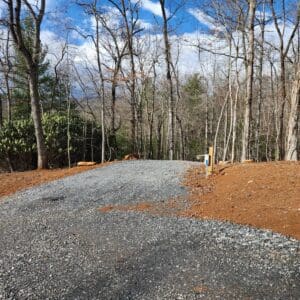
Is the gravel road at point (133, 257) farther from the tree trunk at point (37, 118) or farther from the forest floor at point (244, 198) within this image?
the tree trunk at point (37, 118)

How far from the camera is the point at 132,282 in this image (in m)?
3.81

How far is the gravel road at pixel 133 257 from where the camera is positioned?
3.67m

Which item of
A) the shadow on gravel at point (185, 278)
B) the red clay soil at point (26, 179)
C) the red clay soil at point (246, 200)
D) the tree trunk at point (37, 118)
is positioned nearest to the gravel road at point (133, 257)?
the shadow on gravel at point (185, 278)

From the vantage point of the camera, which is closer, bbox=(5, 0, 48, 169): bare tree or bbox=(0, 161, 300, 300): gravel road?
bbox=(0, 161, 300, 300): gravel road

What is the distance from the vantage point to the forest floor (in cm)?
592

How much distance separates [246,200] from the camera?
22.6 feet

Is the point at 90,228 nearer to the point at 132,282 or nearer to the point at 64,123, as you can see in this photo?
the point at 132,282

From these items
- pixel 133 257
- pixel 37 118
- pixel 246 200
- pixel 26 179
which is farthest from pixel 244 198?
pixel 37 118

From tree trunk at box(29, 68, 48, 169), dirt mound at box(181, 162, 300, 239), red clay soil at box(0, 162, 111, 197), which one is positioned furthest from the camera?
tree trunk at box(29, 68, 48, 169)

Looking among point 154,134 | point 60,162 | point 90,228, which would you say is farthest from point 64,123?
point 154,134

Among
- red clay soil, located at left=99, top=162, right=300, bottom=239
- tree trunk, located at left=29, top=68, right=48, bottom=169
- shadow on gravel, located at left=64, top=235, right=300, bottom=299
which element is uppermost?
tree trunk, located at left=29, top=68, right=48, bottom=169

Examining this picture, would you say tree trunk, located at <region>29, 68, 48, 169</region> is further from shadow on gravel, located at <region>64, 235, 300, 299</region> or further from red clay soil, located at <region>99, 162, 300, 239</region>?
shadow on gravel, located at <region>64, 235, 300, 299</region>

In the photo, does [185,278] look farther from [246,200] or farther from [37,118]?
[37,118]

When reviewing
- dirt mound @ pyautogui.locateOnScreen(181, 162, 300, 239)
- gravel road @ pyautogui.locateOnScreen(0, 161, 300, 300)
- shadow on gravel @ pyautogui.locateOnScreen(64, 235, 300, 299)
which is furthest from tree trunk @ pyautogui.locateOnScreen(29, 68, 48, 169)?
shadow on gravel @ pyautogui.locateOnScreen(64, 235, 300, 299)
